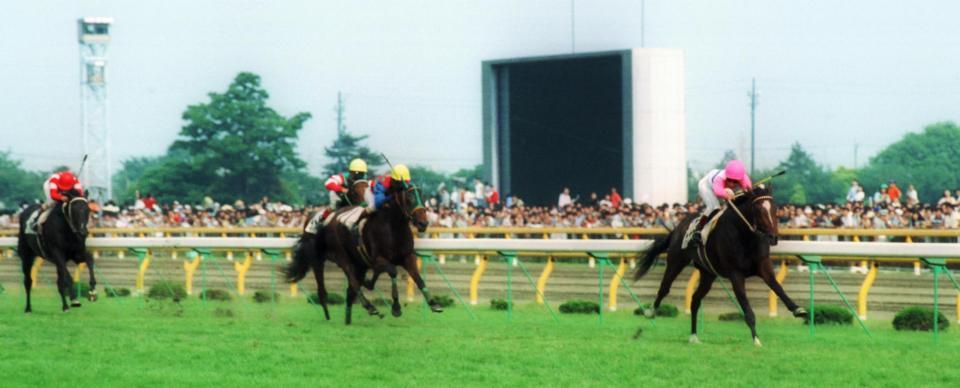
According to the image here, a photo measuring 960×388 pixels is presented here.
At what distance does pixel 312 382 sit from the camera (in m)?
9.02

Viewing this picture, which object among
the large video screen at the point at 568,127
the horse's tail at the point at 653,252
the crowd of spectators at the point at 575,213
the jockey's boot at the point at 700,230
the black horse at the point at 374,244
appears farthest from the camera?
the large video screen at the point at 568,127

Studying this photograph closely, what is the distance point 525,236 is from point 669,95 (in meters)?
7.08

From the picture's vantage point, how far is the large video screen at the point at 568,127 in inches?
1192

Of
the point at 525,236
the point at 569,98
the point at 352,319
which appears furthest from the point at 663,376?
the point at 569,98

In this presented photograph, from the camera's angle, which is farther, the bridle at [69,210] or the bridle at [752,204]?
the bridle at [69,210]

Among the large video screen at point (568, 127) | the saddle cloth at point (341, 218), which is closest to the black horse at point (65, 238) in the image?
the saddle cloth at point (341, 218)

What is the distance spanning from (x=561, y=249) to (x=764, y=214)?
4.45 m

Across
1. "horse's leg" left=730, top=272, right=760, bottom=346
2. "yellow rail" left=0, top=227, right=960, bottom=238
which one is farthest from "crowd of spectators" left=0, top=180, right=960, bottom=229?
"horse's leg" left=730, top=272, right=760, bottom=346

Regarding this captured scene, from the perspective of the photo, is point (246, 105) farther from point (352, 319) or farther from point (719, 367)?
point (719, 367)

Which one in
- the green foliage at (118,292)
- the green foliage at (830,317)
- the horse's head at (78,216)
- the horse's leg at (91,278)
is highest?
the horse's head at (78,216)

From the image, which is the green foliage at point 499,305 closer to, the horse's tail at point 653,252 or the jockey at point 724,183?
the horse's tail at point 653,252

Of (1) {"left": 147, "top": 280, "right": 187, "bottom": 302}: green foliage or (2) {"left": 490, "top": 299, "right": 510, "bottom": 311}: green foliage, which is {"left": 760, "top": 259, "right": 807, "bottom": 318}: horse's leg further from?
(1) {"left": 147, "top": 280, "right": 187, "bottom": 302}: green foliage

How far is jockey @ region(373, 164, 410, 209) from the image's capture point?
13617 mm

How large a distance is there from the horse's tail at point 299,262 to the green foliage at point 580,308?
2.68 m
